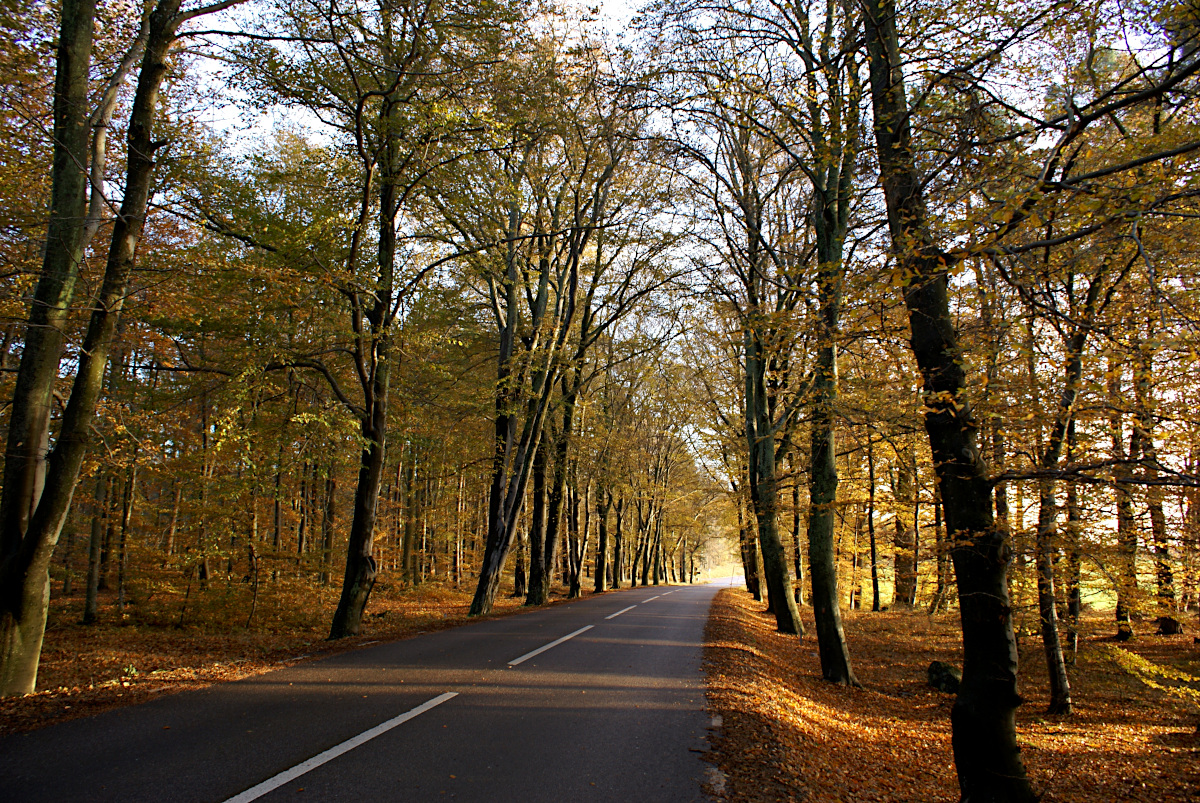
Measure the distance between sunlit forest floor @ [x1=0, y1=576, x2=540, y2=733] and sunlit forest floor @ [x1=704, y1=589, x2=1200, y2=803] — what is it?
6.12 metres

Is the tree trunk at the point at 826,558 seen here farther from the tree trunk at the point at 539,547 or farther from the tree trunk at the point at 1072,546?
the tree trunk at the point at 539,547

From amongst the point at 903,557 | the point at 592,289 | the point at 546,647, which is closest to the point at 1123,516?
the point at 546,647

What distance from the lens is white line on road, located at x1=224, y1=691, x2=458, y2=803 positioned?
381cm

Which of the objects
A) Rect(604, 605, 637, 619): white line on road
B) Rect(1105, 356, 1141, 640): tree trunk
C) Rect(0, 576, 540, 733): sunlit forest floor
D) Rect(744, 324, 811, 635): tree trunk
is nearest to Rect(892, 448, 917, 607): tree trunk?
Rect(744, 324, 811, 635): tree trunk

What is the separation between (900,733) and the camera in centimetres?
748

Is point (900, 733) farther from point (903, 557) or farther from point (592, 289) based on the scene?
point (903, 557)

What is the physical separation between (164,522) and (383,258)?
34.4ft

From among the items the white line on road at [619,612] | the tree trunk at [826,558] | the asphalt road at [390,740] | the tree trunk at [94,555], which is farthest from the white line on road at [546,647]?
the tree trunk at [94,555]

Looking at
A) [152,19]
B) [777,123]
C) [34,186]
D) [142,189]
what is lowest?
[142,189]

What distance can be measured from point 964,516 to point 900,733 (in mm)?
4323

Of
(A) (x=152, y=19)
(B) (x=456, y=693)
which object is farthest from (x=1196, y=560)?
(A) (x=152, y=19)

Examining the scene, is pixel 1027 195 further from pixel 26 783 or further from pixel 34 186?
pixel 34 186

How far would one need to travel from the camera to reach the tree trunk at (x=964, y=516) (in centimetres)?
461

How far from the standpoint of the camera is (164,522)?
15383 mm
